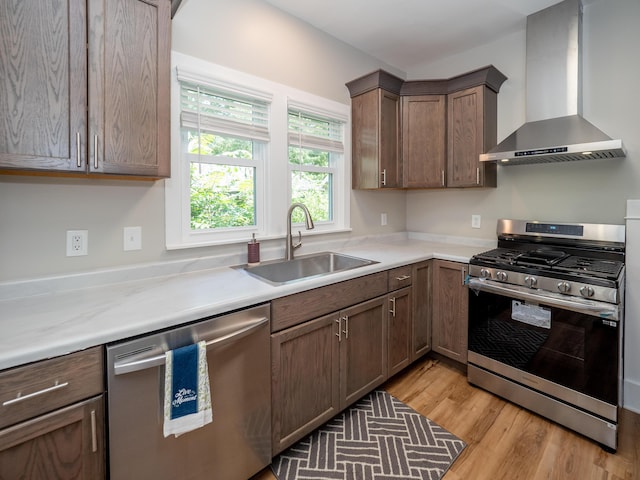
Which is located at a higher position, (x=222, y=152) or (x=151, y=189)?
(x=222, y=152)

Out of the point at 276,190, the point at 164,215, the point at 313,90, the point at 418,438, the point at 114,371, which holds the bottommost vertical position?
the point at 418,438

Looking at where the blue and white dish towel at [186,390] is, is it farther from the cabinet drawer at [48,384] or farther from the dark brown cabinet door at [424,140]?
the dark brown cabinet door at [424,140]

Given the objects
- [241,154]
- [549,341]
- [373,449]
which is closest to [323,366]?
[373,449]

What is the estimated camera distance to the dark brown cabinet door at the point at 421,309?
7.62 ft

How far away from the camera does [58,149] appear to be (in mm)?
1190

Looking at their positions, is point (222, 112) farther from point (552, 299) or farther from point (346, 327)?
point (552, 299)

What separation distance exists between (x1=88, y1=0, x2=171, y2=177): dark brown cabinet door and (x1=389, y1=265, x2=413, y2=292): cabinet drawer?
148 centimetres

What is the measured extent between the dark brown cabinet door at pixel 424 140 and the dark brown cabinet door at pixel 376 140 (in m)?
0.08

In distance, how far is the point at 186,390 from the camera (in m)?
1.14

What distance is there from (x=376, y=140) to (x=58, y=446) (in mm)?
2497

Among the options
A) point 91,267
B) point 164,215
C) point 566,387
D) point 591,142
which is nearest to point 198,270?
point 164,215

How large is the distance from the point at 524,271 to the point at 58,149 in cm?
238

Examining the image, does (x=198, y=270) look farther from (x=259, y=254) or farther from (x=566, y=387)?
(x=566, y=387)

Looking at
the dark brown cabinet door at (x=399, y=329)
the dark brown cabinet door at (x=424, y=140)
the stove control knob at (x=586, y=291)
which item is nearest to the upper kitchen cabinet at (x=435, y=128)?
the dark brown cabinet door at (x=424, y=140)
